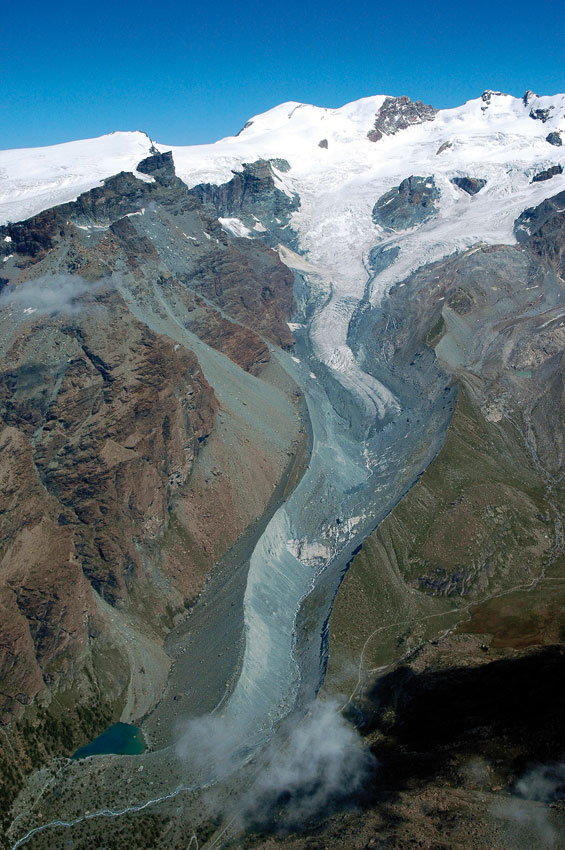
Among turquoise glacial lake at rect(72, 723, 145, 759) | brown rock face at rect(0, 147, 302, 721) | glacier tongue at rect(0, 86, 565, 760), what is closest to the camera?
turquoise glacial lake at rect(72, 723, 145, 759)

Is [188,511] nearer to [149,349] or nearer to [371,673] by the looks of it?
[149,349]

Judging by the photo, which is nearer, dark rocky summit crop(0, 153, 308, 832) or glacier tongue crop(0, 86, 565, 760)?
dark rocky summit crop(0, 153, 308, 832)

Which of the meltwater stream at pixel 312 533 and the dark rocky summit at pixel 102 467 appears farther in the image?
the dark rocky summit at pixel 102 467

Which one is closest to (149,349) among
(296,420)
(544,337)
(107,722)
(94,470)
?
(94,470)

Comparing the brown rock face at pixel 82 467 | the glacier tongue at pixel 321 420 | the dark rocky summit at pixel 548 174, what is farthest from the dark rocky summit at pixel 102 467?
the dark rocky summit at pixel 548 174

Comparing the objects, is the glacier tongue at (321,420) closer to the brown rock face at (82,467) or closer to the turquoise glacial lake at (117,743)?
the turquoise glacial lake at (117,743)

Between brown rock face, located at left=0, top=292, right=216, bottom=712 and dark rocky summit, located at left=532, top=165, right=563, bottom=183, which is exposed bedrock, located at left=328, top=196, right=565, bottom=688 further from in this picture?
dark rocky summit, located at left=532, top=165, right=563, bottom=183

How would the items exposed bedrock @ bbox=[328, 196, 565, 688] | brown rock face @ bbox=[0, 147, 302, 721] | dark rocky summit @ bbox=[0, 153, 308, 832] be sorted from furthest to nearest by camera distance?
1. exposed bedrock @ bbox=[328, 196, 565, 688]
2. brown rock face @ bbox=[0, 147, 302, 721]
3. dark rocky summit @ bbox=[0, 153, 308, 832]

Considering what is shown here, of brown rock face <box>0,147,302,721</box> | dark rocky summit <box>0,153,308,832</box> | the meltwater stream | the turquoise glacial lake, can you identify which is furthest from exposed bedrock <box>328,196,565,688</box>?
brown rock face <box>0,147,302,721</box>

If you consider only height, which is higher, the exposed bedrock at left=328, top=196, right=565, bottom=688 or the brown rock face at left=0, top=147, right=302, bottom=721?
the brown rock face at left=0, top=147, right=302, bottom=721
